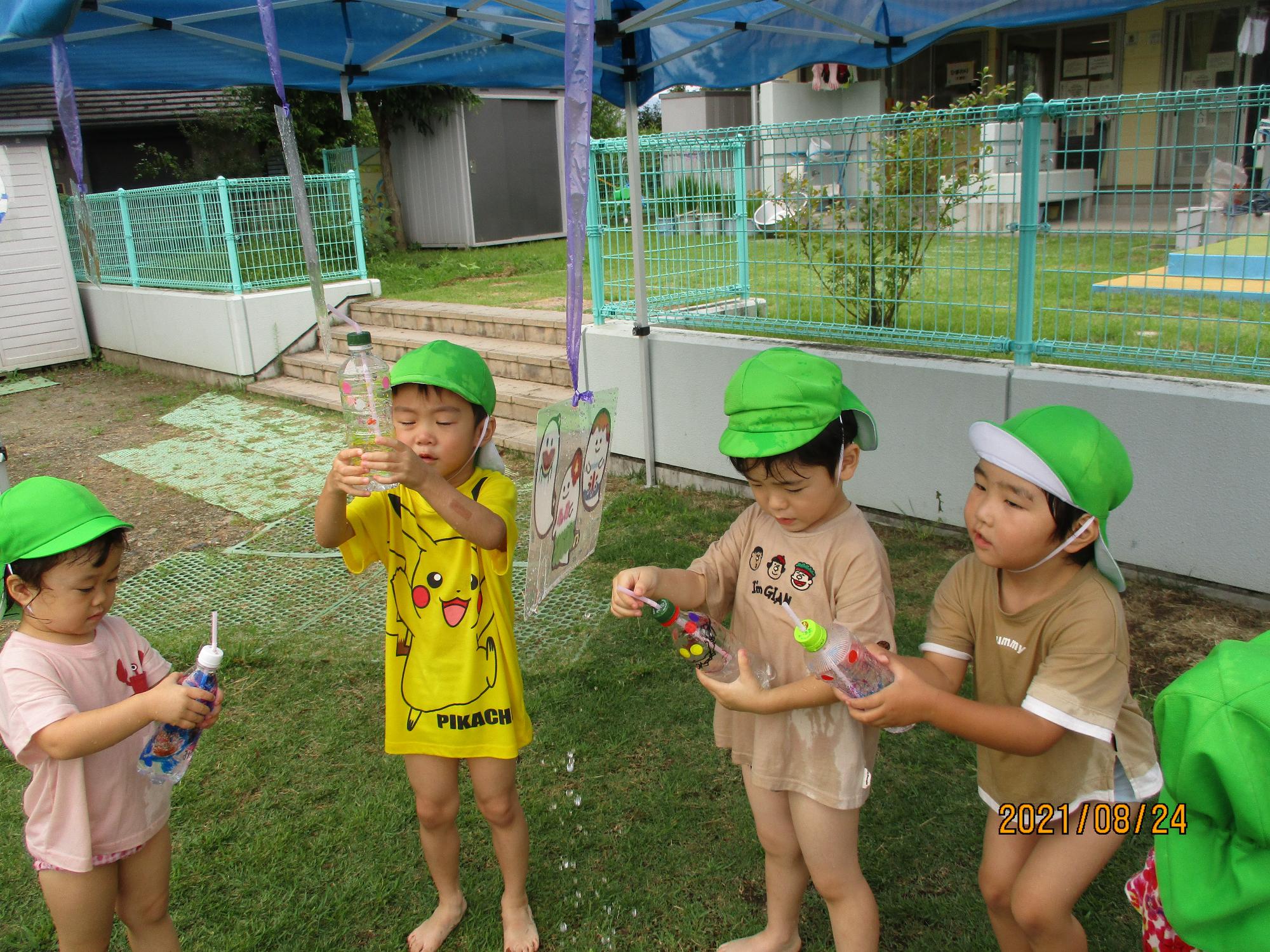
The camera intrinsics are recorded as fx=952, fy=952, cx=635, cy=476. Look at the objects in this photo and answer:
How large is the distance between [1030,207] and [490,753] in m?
3.53

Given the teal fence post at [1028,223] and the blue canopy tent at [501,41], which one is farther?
the teal fence post at [1028,223]

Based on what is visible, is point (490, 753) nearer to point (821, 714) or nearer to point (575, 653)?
point (821, 714)

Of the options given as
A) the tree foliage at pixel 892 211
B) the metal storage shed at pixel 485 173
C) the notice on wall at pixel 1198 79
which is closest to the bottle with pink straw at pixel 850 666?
the tree foliage at pixel 892 211

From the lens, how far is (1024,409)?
4.54 m

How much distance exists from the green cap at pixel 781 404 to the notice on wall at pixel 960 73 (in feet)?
46.2

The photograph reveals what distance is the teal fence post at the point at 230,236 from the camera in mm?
9492

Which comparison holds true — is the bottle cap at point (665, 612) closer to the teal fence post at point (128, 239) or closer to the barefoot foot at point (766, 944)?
the barefoot foot at point (766, 944)

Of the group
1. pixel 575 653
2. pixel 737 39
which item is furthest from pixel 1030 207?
pixel 575 653

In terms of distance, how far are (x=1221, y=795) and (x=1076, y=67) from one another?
14.8 meters

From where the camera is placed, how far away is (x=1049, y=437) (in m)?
1.78

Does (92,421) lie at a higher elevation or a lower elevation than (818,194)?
lower

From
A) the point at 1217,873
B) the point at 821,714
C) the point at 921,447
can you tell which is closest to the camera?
the point at 1217,873

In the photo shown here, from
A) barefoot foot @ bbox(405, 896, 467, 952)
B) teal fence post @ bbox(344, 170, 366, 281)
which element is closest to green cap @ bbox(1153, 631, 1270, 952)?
barefoot foot @ bbox(405, 896, 467, 952)

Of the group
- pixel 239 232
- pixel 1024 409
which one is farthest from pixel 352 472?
pixel 239 232
